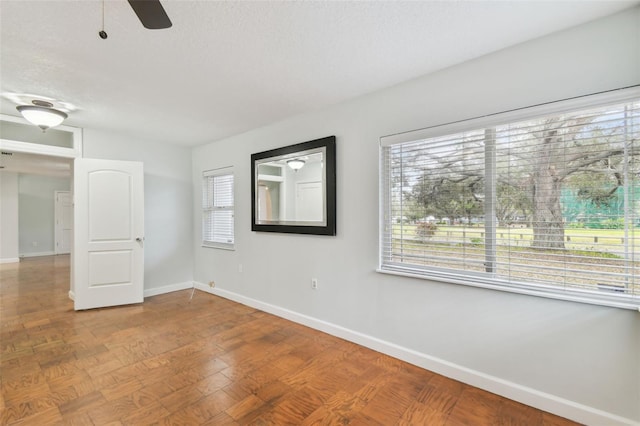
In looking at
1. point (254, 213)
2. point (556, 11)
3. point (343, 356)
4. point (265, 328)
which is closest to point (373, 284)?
point (343, 356)

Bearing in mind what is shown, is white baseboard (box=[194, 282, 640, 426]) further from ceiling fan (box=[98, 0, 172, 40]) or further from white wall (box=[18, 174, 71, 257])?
white wall (box=[18, 174, 71, 257])

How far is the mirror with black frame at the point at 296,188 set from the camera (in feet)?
10.0

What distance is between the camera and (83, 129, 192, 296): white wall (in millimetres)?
4383

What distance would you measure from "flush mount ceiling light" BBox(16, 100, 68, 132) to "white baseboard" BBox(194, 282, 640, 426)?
3.37m

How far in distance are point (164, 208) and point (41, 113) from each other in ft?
6.62

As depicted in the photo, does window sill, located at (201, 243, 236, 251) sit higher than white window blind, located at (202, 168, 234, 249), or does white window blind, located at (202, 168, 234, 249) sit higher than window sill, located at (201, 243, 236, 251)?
white window blind, located at (202, 168, 234, 249)

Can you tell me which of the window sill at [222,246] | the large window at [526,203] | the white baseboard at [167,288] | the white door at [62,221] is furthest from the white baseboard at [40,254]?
the large window at [526,203]

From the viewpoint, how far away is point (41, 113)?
2.91 meters

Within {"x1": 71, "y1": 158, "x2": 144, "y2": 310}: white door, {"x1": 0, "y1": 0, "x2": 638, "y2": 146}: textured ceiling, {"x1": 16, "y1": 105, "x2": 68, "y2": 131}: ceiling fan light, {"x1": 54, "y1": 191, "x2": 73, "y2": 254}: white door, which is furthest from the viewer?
{"x1": 54, "y1": 191, "x2": 73, "y2": 254}: white door

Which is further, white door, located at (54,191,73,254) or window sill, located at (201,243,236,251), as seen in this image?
white door, located at (54,191,73,254)

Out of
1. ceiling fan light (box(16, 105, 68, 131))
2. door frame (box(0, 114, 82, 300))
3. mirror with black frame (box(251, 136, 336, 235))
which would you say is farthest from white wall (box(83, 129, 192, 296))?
mirror with black frame (box(251, 136, 336, 235))

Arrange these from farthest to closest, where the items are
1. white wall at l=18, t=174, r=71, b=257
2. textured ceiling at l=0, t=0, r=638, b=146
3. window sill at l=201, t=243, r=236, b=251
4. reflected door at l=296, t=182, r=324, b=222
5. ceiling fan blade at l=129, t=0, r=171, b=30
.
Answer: white wall at l=18, t=174, r=71, b=257
window sill at l=201, t=243, r=236, b=251
reflected door at l=296, t=182, r=324, b=222
textured ceiling at l=0, t=0, r=638, b=146
ceiling fan blade at l=129, t=0, r=171, b=30

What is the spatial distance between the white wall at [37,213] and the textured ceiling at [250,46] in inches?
291

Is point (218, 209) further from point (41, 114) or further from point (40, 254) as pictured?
point (40, 254)
